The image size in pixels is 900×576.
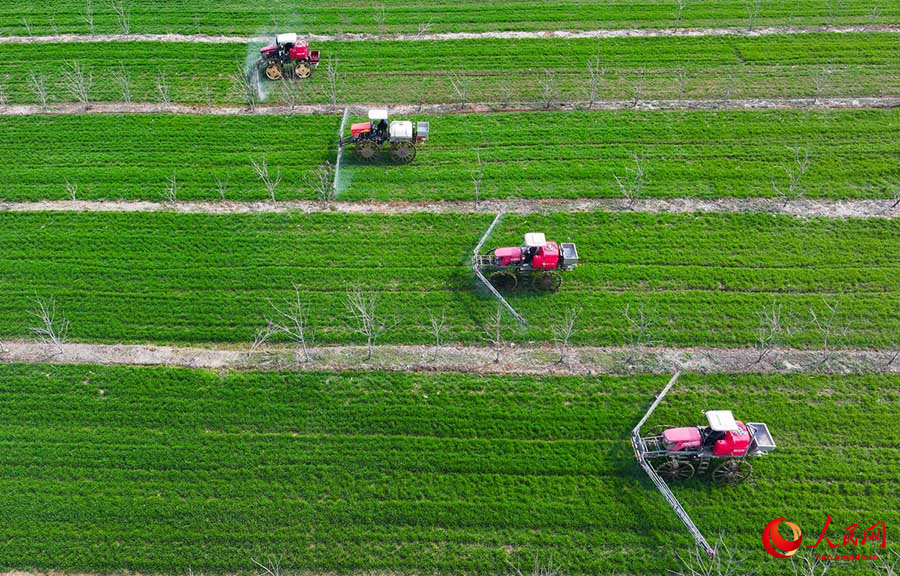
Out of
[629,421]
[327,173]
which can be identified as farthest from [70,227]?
[629,421]

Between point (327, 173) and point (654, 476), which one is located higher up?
point (327, 173)

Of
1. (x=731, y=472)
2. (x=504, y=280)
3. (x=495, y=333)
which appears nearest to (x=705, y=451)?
(x=731, y=472)

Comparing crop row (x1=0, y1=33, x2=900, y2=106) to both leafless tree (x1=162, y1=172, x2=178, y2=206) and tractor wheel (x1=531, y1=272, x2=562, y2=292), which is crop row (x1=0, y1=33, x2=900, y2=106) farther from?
tractor wheel (x1=531, y1=272, x2=562, y2=292)

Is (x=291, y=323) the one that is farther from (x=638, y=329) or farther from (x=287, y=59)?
(x=287, y=59)

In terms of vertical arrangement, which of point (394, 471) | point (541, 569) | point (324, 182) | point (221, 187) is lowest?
point (541, 569)

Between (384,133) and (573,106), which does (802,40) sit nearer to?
(573,106)

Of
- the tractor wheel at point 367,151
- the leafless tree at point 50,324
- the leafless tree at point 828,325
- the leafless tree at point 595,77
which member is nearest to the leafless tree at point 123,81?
the tractor wheel at point 367,151

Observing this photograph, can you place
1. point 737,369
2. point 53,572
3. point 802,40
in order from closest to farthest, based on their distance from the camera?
point 53,572
point 737,369
point 802,40
